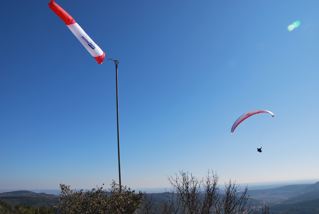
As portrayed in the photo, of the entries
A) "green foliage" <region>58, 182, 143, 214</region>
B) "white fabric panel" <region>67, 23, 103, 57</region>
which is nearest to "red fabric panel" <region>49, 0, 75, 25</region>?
"white fabric panel" <region>67, 23, 103, 57</region>

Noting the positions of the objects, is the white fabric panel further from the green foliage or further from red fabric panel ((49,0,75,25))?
the green foliage

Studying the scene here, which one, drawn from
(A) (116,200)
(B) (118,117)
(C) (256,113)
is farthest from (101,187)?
(C) (256,113)

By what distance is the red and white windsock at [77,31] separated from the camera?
68.1ft

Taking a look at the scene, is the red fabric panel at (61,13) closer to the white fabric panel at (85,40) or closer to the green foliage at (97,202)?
the white fabric panel at (85,40)

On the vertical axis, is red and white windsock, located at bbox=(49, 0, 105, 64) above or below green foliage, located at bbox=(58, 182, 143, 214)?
above

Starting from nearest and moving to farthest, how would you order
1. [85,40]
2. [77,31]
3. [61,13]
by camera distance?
[61,13] < [77,31] < [85,40]

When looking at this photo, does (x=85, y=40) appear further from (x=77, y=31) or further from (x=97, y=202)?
(x=97, y=202)

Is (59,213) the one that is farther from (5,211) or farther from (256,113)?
(256,113)

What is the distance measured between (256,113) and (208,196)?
33.0ft

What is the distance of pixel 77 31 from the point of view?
22.5 m

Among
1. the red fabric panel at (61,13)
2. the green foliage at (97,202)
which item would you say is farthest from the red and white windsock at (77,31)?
the green foliage at (97,202)

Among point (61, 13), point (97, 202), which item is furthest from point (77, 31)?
point (97, 202)

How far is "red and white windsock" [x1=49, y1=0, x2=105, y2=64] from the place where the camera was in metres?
20.8

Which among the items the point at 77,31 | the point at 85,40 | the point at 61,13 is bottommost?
the point at 85,40
